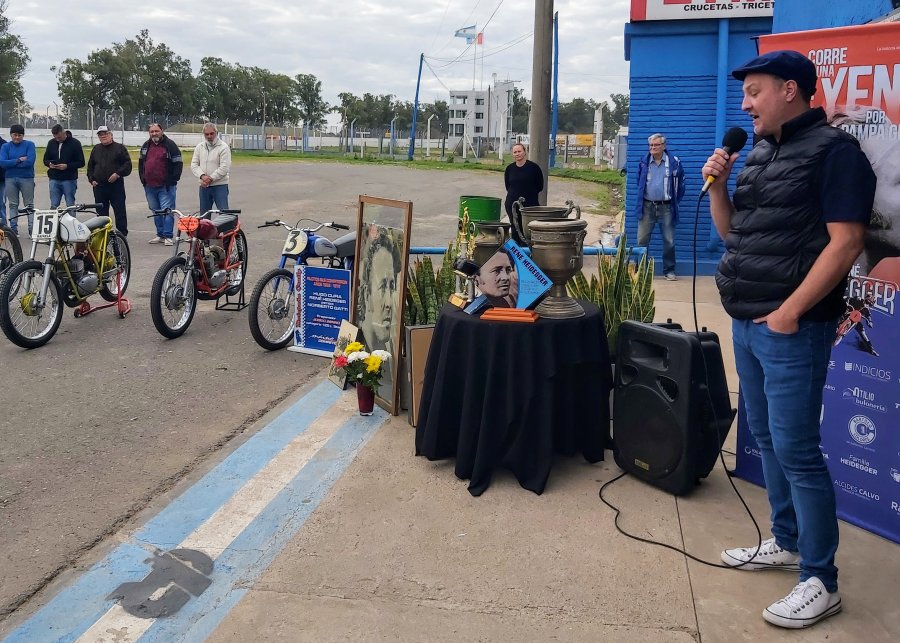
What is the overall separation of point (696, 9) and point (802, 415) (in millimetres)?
8878

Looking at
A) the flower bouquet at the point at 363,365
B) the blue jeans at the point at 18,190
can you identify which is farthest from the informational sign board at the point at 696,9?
the blue jeans at the point at 18,190

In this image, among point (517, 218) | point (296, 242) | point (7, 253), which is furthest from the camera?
point (7, 253)

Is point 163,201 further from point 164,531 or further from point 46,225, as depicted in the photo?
point 164,531

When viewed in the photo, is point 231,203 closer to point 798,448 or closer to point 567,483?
point 567,483

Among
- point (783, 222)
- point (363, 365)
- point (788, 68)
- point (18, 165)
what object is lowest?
point (363, 365)

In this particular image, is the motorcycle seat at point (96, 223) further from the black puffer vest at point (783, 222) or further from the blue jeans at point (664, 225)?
the blue jeans at point (664, 225)

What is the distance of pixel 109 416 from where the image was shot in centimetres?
→ 551

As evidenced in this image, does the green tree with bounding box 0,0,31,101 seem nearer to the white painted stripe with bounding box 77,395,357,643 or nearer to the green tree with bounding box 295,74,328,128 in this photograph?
the green tree with bounding box 295,74,328,128

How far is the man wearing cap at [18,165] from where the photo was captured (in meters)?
13.2

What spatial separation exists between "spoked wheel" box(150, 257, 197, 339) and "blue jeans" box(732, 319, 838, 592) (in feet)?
17.6

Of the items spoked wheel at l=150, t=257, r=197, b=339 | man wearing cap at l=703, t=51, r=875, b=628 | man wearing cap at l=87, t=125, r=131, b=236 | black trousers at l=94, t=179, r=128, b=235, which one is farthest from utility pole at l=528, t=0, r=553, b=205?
black trousers at l=94, t=179, r=128, b=235

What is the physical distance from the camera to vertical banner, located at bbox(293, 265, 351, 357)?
676 cm

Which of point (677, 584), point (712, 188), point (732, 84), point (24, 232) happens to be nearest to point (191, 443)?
point (677, 584)

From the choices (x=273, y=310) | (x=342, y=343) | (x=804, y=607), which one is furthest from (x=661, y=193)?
(x=804, y=607)
